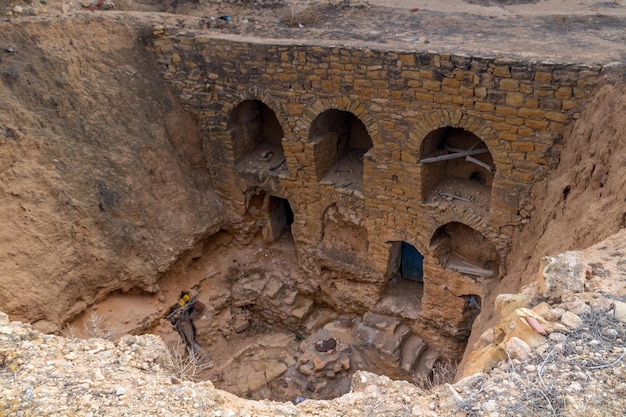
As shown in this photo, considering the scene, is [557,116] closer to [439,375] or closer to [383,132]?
[383,132]

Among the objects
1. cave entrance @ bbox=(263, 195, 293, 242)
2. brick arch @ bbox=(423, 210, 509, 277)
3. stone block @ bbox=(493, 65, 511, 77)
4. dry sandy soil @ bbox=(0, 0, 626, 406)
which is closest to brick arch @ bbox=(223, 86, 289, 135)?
dry sandy soil @ bbox=(0, 0, 626, 406)

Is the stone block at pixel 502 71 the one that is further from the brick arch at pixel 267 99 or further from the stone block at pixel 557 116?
the brick arch at pixel 267 99

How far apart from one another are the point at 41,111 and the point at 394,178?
576 centimetres

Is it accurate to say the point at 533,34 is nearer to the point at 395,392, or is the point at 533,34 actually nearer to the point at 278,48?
the point at 278,48

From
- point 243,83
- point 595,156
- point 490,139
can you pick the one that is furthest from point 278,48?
point 595,156

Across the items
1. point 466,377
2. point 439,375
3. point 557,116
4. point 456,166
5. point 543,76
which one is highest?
point 543,76

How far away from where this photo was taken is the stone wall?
6.84 metres

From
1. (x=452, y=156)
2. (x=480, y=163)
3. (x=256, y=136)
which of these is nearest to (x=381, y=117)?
(x=452, y=156)

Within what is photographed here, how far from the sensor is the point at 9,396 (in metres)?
3.35

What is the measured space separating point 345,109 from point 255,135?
2.76 meters

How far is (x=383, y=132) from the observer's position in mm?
7996

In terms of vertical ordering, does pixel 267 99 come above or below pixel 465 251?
above

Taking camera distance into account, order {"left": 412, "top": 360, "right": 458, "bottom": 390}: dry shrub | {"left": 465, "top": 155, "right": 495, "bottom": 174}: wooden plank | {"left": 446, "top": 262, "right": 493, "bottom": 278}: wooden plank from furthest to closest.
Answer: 1. {"left": 446, "top": 262, "right": 493, "bottom": 278}: wooden plank
2. {"left": 412, "top": 360, "right": 458, "bottom": 390}: dry shrub
3. {"left": 465, "top": 155, "right": 495, "bottom": 174}: wooden plank

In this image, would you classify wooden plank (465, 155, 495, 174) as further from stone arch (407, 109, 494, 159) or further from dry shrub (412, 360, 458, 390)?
dry shrub (412, 360, 458, 390)
